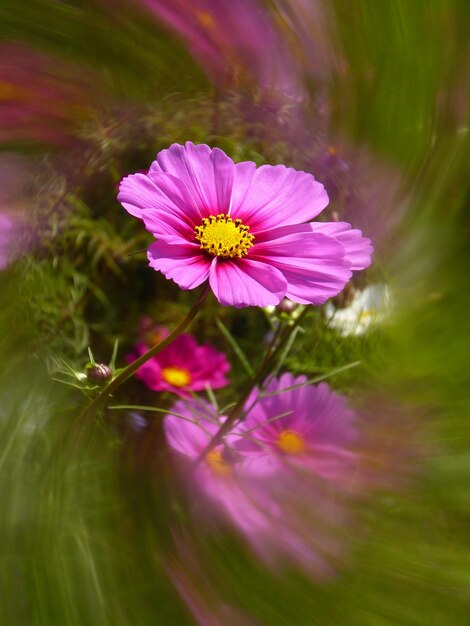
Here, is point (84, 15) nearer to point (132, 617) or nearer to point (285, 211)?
point (285, 211)

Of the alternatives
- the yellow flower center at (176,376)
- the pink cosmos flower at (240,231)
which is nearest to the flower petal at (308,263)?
the pink cosmos flower at (240,231)

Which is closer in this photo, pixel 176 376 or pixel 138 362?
pixel 138 362

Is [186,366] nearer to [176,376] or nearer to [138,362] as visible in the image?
[176,376]

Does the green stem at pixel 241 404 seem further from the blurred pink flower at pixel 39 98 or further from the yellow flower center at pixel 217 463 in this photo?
the blurred pink flower at pixel 39 98

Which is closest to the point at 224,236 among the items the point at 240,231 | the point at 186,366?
the point at 240,231

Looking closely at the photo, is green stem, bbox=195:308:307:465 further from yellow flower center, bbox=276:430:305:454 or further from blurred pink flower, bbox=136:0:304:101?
blurred pink flower, bbox=136:0:304:101
